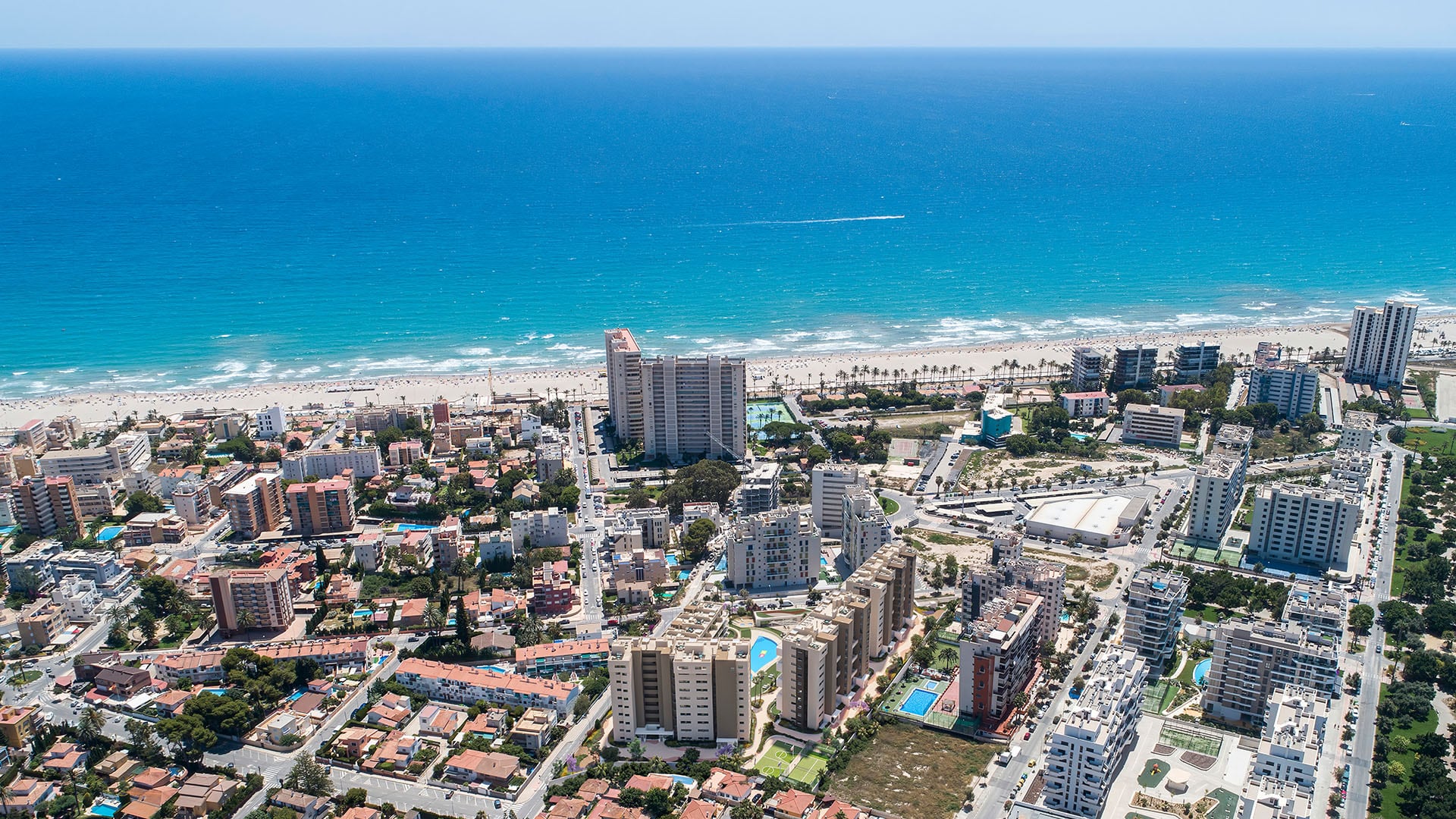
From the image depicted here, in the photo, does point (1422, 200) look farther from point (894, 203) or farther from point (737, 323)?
point (737, 323)

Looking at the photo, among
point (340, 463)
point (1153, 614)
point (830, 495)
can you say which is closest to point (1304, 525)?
point (1153, 614)

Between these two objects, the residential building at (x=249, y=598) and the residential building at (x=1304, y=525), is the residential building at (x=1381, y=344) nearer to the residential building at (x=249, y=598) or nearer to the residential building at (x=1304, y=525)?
the residential building at (x=1304, y=525)

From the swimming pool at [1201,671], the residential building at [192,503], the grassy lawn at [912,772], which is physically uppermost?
the residential building at [192,503]

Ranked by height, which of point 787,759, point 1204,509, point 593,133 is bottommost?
A: point 787,759

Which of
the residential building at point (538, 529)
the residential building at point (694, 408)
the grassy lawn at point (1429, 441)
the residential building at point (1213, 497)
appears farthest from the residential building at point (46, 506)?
the grassy lawn at point (1429, 441)

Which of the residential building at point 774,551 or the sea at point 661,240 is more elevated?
the sea at point 661,240

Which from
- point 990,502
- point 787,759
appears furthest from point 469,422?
point 787,759

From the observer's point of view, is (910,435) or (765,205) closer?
(910,435)
